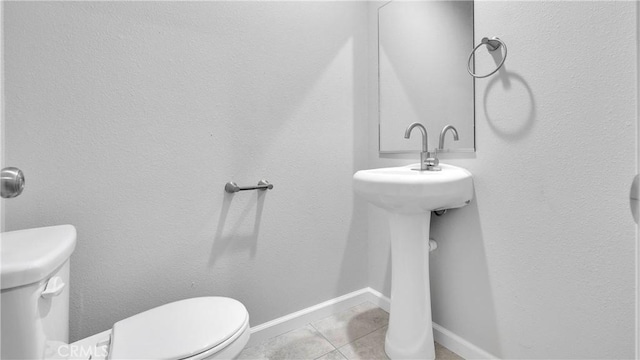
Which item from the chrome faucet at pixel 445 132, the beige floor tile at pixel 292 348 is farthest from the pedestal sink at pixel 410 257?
the beige floor tile at pixel 292 348

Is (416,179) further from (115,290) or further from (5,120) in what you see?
(5,120)

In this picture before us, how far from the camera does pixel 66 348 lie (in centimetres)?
81

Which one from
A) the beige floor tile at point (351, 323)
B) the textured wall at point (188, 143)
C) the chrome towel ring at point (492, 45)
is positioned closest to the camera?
the textured wall at point (188, 143)

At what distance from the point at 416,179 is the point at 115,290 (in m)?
1.17

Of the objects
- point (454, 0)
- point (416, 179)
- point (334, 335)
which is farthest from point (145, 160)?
point (454, 0)

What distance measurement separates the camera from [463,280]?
1295 mm

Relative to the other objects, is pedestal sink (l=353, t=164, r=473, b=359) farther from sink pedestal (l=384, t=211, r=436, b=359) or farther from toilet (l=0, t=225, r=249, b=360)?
toilet (l=0, t=225, r=249, b=360)

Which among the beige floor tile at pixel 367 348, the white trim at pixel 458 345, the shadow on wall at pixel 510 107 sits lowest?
the beige floor tile at pixel 367 348

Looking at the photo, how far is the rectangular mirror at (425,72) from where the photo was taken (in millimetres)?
1257

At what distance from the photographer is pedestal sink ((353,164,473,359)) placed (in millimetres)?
1120

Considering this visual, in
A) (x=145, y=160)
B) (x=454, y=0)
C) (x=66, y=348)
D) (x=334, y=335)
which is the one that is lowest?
(x=334, y=335)

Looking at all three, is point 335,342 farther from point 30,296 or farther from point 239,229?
point 30,296

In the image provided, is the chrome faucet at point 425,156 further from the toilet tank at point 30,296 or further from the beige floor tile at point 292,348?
the toilet tank at point 30,296

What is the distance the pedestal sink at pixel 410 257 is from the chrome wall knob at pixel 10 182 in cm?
101
